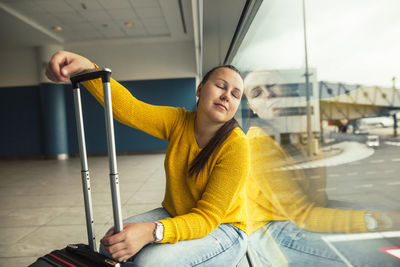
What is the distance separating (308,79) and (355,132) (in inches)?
21.5

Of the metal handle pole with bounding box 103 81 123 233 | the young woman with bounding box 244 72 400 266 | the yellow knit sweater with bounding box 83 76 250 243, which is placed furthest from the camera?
the yellow knit sweater with bounding box 83 76 250 243

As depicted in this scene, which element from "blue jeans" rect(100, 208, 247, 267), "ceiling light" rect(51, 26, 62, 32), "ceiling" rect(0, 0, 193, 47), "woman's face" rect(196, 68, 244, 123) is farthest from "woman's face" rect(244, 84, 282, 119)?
"ceiling light" rect(51, 26, 62, 32)

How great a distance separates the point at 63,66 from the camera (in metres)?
1.10

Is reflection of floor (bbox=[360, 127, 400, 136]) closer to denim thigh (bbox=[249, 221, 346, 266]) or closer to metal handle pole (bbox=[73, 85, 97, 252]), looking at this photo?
denim thigh (bbox=[249, 221, 346, 266])

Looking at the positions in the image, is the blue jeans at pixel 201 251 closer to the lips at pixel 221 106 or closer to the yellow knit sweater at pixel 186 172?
Answer: the yellow knit sweater at pixel 186 172

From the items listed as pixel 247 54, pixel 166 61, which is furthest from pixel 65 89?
pixel 247 54

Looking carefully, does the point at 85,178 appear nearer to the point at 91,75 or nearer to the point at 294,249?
the point at 91,75

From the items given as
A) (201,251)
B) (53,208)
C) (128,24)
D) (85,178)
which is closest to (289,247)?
(201,251)

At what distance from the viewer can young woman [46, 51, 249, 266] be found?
997mm

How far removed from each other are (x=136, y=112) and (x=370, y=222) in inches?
38.3

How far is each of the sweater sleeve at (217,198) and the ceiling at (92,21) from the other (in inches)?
242

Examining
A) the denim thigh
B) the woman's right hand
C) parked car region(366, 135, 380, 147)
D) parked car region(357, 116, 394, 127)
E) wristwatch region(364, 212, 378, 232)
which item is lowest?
the denim thigh

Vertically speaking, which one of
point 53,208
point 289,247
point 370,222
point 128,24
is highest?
point 128,24

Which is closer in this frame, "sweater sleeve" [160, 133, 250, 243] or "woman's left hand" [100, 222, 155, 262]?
"woman's left hand" [100, 222, 155, 262]
